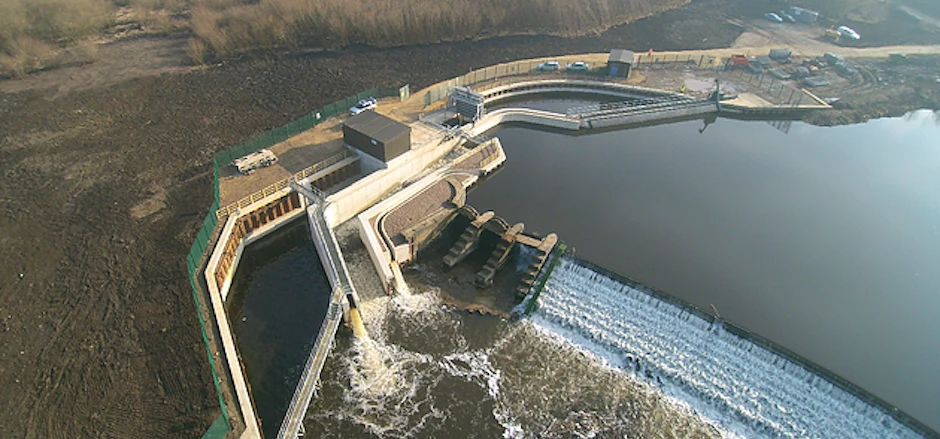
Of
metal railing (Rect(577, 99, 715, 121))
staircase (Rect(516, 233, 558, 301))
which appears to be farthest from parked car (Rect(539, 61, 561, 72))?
staircase (Rect(516, 233, 558, 301))

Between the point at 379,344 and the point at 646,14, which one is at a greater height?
the point at 646,14

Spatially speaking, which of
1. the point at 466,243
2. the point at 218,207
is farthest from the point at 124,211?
the point at 466,243

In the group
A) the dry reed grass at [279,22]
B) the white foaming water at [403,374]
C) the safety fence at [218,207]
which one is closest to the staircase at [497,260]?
the white foaming water at [403,374]

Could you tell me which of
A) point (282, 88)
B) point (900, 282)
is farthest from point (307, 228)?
point (900, 282)

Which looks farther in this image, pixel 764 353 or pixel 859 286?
pixel 859 286

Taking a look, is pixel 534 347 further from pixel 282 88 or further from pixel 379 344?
pixel 282 88

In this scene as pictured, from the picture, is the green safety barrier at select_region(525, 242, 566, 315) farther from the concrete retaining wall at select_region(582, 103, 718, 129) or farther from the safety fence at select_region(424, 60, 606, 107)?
the safety fence at select_region(424, 60, 606, 107)

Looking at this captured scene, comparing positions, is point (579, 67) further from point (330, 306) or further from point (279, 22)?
point (330, 306)

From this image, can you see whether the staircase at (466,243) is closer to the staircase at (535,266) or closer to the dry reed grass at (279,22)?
the staircase at (535,266)
